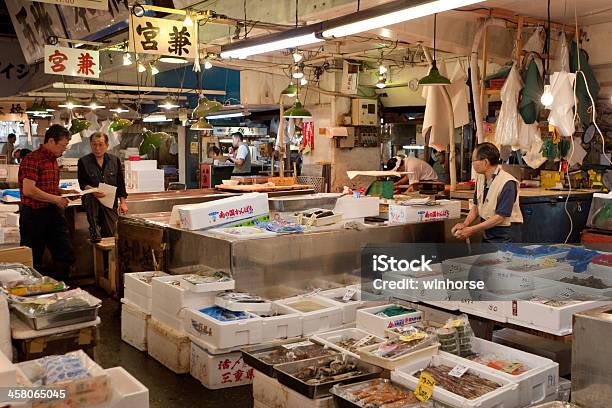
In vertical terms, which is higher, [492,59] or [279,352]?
[492,59]

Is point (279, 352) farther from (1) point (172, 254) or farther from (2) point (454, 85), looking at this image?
(2) point (454, 85)

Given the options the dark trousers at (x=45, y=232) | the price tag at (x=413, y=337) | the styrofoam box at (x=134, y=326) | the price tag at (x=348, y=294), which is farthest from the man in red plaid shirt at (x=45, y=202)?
the price tag at (x=413, y=337)

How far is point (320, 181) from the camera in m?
12.6

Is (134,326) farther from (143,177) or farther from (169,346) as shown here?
(143,177)

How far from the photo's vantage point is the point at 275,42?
252 inches

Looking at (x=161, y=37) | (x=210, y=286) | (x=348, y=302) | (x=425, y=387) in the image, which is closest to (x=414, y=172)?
(x=161, y=37)

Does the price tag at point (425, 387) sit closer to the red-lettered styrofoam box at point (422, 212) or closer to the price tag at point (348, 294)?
the price tag at point (348, 294)

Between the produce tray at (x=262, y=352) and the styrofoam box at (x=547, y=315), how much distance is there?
51.7 inches

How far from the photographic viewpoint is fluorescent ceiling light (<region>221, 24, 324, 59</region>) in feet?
19.8

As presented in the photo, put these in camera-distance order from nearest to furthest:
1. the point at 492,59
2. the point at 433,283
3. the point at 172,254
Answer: the point at 433,283
the point at 172,254
the point at 492,59

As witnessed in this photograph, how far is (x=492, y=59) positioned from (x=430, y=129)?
1.41 m

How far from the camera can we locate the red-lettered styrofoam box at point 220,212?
19.0 ft

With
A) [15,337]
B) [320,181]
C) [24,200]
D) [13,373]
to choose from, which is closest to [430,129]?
[320,181]

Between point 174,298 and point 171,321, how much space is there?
231mm
